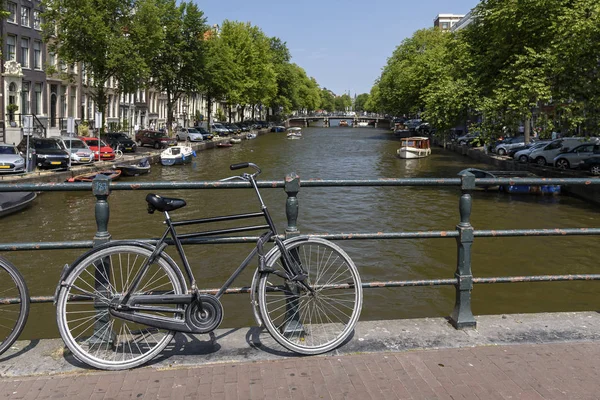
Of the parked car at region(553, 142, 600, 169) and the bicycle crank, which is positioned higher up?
the parked car at region(553, 142, 600, 169)

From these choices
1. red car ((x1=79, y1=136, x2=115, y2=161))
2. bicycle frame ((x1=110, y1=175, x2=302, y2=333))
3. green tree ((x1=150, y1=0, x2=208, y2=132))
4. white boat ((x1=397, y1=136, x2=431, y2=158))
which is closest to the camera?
bicycle frame ((x1=110, y1=175, x2=302, y2=333))

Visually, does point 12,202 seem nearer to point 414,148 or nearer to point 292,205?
point 292,205

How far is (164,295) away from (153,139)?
4941 cm

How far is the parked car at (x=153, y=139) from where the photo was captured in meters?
51.3

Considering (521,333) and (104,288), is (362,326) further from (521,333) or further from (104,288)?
(104,288)

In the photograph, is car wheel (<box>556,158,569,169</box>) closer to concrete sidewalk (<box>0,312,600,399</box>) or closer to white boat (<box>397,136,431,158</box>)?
white boat (<box>397,136,431,158</box>)

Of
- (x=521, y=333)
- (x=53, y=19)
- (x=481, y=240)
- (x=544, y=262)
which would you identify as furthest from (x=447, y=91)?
(x=521, y=333)

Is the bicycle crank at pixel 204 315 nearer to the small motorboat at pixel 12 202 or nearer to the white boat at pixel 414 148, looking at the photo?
the small motorboat at pixel 12 202

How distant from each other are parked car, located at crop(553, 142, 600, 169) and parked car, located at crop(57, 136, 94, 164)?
25.2 meters

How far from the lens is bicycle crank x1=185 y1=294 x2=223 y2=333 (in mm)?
4070

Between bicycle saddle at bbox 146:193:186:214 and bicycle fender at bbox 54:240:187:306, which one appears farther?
bicycle saddle at bbox 146:193:186:214

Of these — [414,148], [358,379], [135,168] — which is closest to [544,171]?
[414,148]

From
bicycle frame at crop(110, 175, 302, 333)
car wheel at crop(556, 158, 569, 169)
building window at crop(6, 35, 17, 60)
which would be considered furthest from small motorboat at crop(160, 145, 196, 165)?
bicycle frame at crop(110, 175, 302, 333)

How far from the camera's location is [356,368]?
4004 mm
